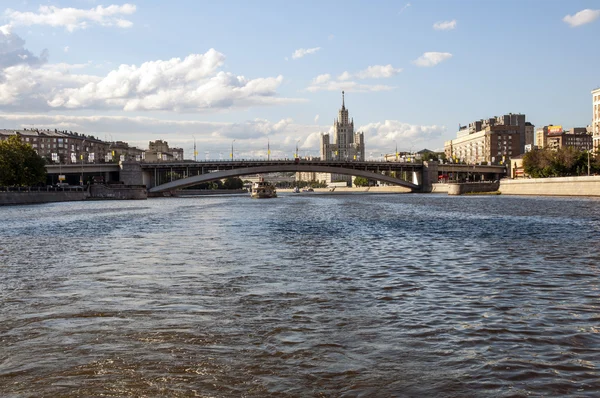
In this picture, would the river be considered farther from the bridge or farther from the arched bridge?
the bridge

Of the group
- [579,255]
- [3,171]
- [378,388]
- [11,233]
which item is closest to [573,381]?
[378,388]

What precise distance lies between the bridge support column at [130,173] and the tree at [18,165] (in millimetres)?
29949

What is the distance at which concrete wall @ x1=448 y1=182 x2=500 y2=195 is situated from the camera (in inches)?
4904

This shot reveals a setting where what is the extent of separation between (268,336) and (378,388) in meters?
2.78

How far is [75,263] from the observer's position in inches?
768

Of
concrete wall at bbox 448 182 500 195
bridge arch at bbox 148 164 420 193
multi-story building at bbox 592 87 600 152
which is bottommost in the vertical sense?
concrete wall at bbox 448 182 500 195

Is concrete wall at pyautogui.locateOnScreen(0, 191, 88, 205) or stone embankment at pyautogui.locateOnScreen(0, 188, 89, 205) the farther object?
stone embankment at pyautogui.locateOnScreen(0, 188, 89, 205)

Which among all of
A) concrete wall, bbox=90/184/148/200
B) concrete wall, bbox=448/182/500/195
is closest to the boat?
concrete wall, bbox=90/184/148/200

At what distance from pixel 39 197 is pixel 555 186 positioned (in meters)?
79.4

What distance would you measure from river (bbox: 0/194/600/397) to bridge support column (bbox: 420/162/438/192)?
132 metres

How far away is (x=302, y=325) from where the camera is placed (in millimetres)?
10109

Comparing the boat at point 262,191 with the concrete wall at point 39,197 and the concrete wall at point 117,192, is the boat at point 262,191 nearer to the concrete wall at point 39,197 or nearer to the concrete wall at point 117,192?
the concrete wall at point 117,192

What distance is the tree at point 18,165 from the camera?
90.8 m

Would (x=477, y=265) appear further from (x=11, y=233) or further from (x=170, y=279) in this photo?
(x=11, y=233)
